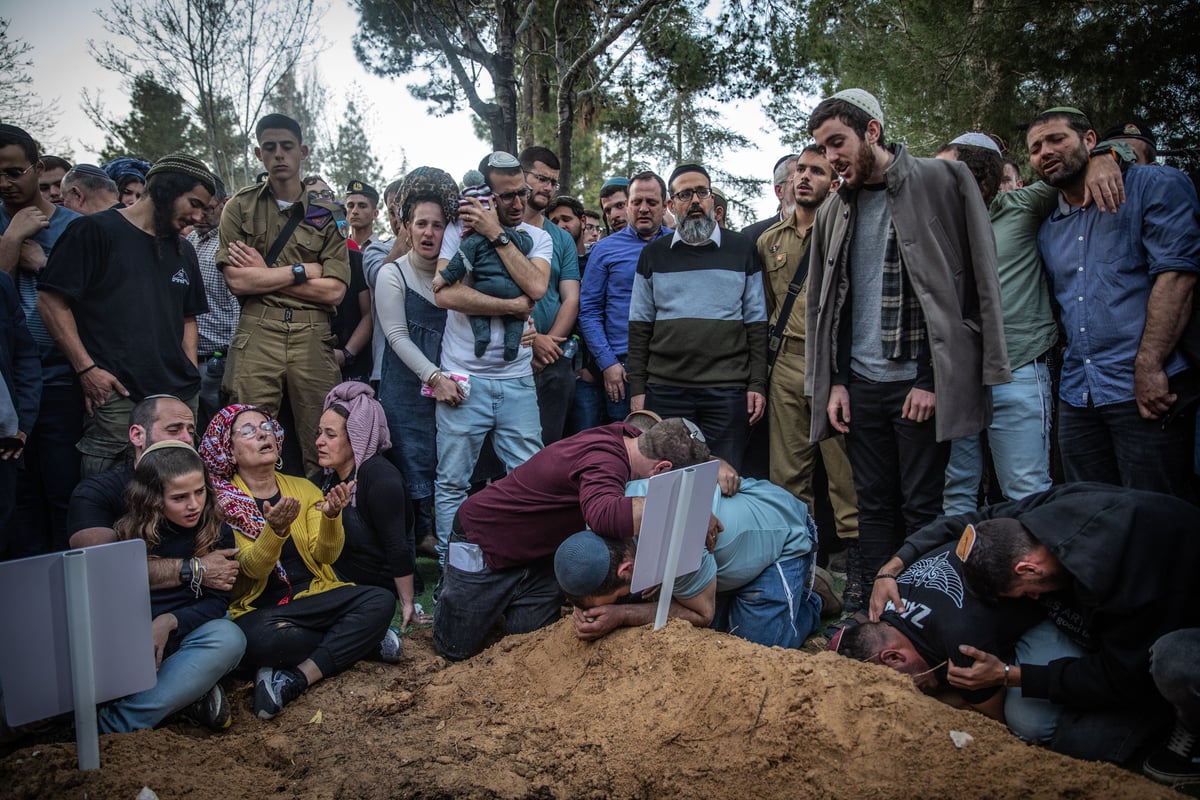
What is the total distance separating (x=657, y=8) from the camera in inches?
402

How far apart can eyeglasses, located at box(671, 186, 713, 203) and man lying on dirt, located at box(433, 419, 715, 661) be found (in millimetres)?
1585

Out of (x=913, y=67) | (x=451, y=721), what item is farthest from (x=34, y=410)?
(x=913, y=67)

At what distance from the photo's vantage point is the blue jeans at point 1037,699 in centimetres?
271

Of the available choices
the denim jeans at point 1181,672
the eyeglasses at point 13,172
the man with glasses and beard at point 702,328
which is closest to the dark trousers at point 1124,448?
the denim jeans at point 1181,672

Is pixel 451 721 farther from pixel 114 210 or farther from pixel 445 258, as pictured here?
pixel 114 210

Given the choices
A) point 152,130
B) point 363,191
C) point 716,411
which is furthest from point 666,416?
point 152,130

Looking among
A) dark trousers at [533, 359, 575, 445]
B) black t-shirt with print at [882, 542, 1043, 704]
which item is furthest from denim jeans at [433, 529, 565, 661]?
black t-shirt with print at [882, 542, 1043, 704]

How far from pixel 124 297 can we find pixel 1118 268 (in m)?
4.55

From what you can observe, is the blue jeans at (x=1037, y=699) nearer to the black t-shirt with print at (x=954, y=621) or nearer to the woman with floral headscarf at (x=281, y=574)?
the black t-shirt with print at (x=954, y=621)

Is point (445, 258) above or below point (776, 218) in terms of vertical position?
below

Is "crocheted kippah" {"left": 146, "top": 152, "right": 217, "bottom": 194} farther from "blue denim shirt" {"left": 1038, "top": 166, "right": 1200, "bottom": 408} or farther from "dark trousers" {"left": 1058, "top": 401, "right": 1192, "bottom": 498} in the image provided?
"dark trousers" {"left": 1058, "top": 401, "right": 1192, "bottom": 498}

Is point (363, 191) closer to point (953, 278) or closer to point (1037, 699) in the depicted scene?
point (953, 278)

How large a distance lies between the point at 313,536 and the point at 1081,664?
120 inches

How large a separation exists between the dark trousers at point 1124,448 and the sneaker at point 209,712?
143 inches
